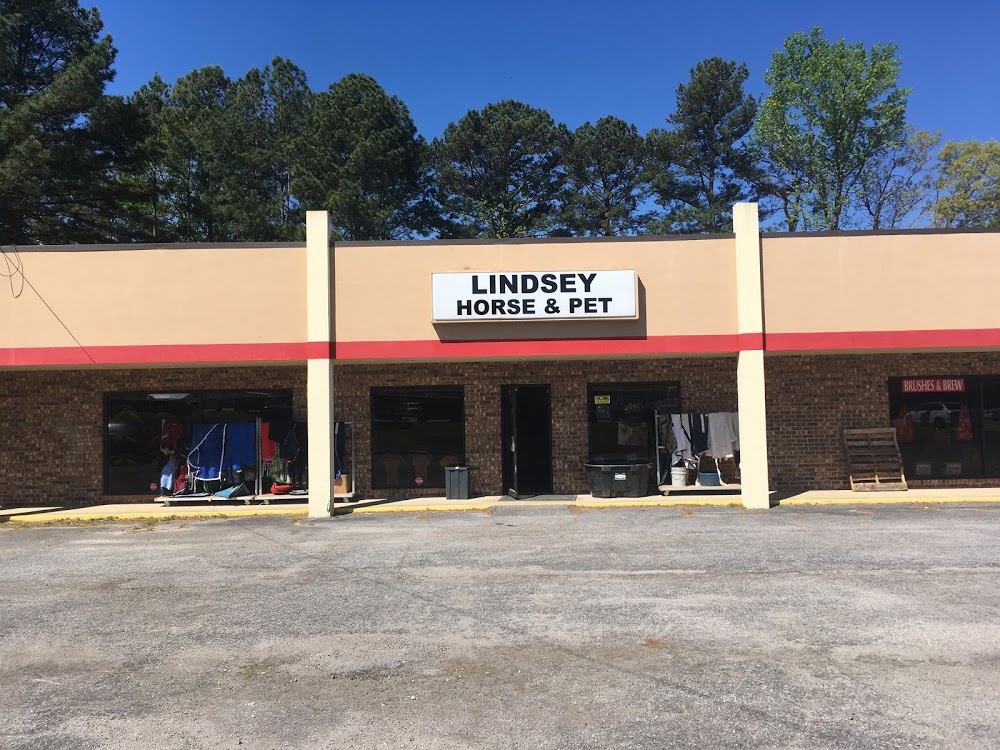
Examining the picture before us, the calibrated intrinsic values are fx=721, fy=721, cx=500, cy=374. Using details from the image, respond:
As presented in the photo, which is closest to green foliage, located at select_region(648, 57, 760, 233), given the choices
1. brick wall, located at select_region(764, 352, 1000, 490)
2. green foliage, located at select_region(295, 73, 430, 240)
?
green foliage, located at select_region(295, 73, 430, 240)

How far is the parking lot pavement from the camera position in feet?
15.5

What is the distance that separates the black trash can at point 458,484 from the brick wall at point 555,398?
1.61 feet

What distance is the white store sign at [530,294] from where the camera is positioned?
14.7 m

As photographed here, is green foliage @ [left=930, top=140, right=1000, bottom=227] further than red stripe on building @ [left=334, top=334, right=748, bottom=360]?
Yes

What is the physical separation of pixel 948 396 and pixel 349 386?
1362 centimetres

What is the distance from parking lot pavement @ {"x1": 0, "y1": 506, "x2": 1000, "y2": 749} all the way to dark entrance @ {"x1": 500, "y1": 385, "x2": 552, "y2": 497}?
514cm

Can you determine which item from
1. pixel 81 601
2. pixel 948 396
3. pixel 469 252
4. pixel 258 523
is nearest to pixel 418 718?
pixel 81 601

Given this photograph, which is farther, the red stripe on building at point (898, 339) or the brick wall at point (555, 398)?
the brick wall at point (555, 398)

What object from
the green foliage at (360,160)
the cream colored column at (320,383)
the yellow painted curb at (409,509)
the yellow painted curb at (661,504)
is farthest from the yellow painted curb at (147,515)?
the green foliage at (360,160)

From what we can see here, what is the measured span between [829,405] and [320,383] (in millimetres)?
11233

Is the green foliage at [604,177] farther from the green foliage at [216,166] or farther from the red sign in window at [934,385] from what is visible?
the red sign in window at [934,385]

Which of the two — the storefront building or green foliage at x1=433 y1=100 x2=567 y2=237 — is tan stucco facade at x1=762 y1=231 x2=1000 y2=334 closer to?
the storefront building

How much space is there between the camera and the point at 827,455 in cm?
1634

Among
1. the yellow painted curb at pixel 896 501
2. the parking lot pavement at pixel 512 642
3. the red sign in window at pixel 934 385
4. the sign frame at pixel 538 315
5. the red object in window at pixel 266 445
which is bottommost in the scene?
the parking lot pavement at pixel 512 642
